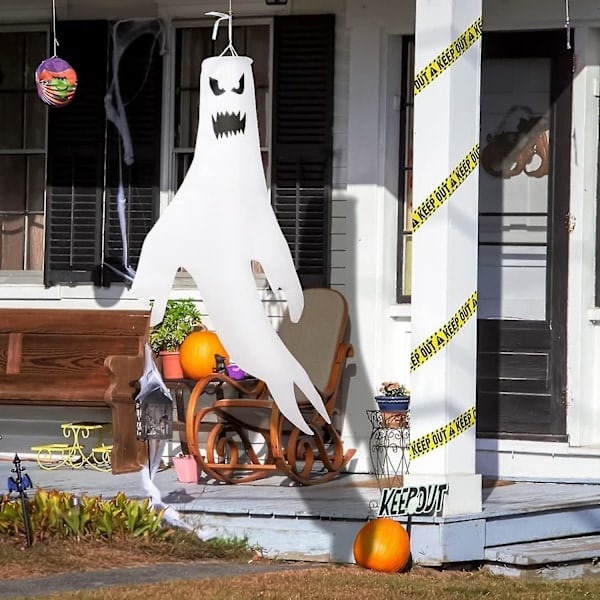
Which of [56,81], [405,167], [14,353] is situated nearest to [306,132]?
[405,167]

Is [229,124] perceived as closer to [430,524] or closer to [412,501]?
[412,501]

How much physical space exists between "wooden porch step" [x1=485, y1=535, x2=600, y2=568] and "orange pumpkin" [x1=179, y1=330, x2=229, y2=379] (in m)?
2.29

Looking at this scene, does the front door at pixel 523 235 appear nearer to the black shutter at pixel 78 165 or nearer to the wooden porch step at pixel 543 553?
the wooden porch step at pixel 543 553

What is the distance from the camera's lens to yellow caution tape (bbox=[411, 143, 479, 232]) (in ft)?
22.1

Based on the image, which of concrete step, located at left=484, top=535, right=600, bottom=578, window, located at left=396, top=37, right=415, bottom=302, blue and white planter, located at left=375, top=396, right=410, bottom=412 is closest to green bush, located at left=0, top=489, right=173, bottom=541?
concrete step, located at left=484, top=535, right=600, bottom=578

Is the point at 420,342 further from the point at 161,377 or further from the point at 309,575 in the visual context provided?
the point at 161,377

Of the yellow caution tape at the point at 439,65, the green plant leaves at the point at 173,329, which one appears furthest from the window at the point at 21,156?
the yellow caution tape at the point at 439,65

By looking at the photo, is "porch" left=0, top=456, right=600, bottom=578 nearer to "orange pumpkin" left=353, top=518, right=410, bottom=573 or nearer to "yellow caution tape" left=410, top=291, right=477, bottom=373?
"orange pumpkin" left=353, top=518, right=410, bottom=573

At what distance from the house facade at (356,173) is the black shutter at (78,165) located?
0.01 metres

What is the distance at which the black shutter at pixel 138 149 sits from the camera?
29.4 ft

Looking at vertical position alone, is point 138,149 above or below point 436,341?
above

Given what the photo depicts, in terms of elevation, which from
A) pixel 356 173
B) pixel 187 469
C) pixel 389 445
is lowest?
pixel 187 469

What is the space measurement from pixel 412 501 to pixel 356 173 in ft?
8.96

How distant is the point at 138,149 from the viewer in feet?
29.4
